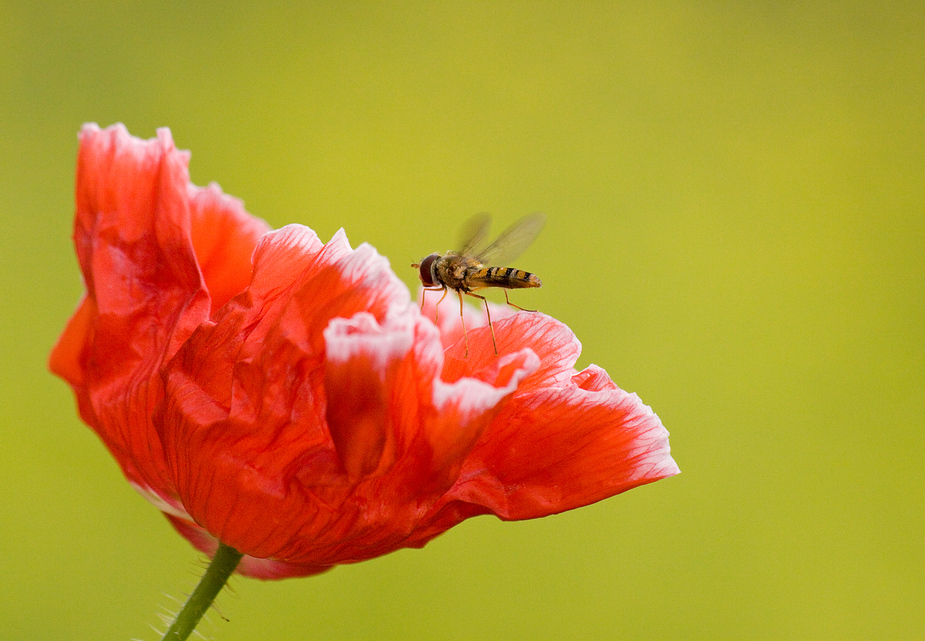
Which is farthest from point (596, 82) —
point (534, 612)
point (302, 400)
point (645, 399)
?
point (302, 400)

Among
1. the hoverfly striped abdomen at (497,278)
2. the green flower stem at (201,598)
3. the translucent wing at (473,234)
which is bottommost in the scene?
the green flower stem at (201,598)

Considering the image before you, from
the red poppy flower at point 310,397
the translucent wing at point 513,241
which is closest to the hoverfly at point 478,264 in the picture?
the translucent wing at point 513,241

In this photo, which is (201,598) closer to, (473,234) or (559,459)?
(559,459)

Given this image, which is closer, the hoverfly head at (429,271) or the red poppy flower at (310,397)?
the red poppy flower at (310,397)

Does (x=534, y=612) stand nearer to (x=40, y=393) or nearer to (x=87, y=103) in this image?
(x=40, y=393)

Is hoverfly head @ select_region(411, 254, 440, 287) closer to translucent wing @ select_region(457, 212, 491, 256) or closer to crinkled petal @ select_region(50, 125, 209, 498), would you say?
translucent wing @ select_region(457, 212, 491, 256)

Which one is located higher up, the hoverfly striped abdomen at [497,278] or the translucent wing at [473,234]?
the translucent wing at [473,234]

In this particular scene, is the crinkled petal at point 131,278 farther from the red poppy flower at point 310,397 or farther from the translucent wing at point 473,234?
the translucent wing at point 473,234
